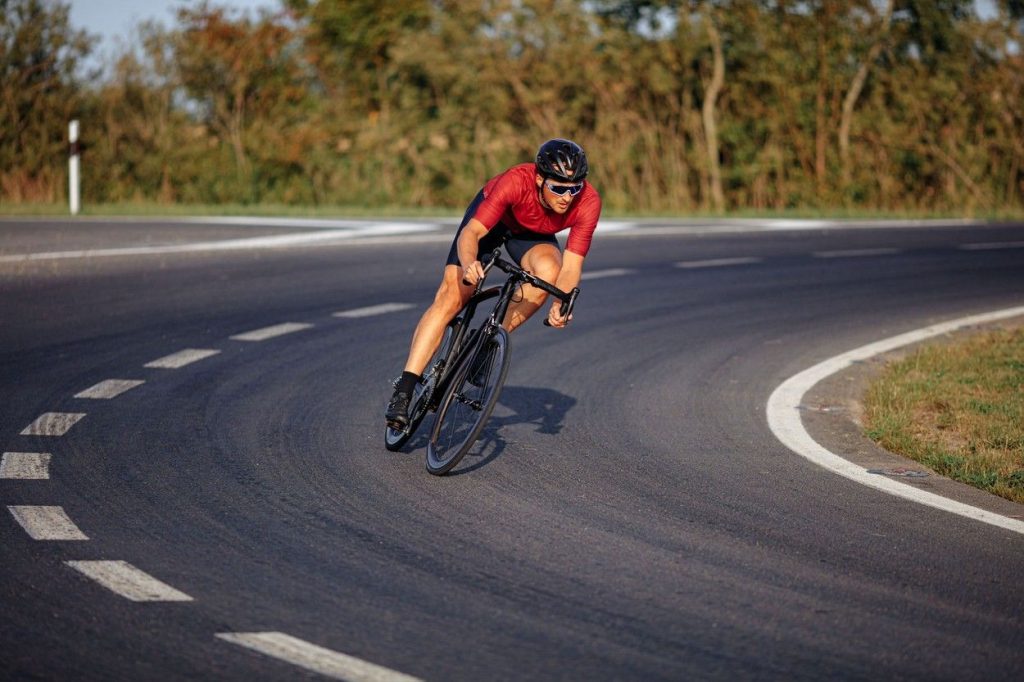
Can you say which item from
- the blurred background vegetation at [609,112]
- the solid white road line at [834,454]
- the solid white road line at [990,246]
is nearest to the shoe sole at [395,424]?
the solid white road line at [834,454]

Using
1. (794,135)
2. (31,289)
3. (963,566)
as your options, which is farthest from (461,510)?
(794,135)

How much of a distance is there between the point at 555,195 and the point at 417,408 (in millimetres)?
1311

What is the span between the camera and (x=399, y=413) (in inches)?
307

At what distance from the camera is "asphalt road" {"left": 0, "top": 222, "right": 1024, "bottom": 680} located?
486cm

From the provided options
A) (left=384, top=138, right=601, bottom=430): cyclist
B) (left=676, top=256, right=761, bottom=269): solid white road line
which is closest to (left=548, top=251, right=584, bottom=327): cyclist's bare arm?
(left=384, top=138, right=601, bottom=430): cyclist

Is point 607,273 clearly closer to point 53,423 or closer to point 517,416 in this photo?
point 517,416

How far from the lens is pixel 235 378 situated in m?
10.1

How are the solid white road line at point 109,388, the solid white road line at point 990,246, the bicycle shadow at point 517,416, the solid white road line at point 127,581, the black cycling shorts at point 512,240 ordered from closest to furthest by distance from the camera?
the solid white road line at point 127,581 → the bicycle shadow at point 517,416 → the black cycling shorts at point 512,240 → the solid white road line at point 109,388 → the solid white road line at point 990,246

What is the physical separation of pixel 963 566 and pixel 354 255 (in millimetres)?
12825

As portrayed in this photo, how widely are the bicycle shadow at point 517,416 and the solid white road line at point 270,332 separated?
2.71m

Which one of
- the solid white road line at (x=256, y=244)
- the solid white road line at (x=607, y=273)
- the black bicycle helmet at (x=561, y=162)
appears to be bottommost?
the solid white road line at (x=607, y=273)

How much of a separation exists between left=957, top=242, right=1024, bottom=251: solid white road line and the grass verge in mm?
9081

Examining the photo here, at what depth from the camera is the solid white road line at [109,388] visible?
941 centimetres

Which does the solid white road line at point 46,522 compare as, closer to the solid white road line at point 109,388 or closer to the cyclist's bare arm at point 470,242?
the cyclist's bare arm at point 470,242
